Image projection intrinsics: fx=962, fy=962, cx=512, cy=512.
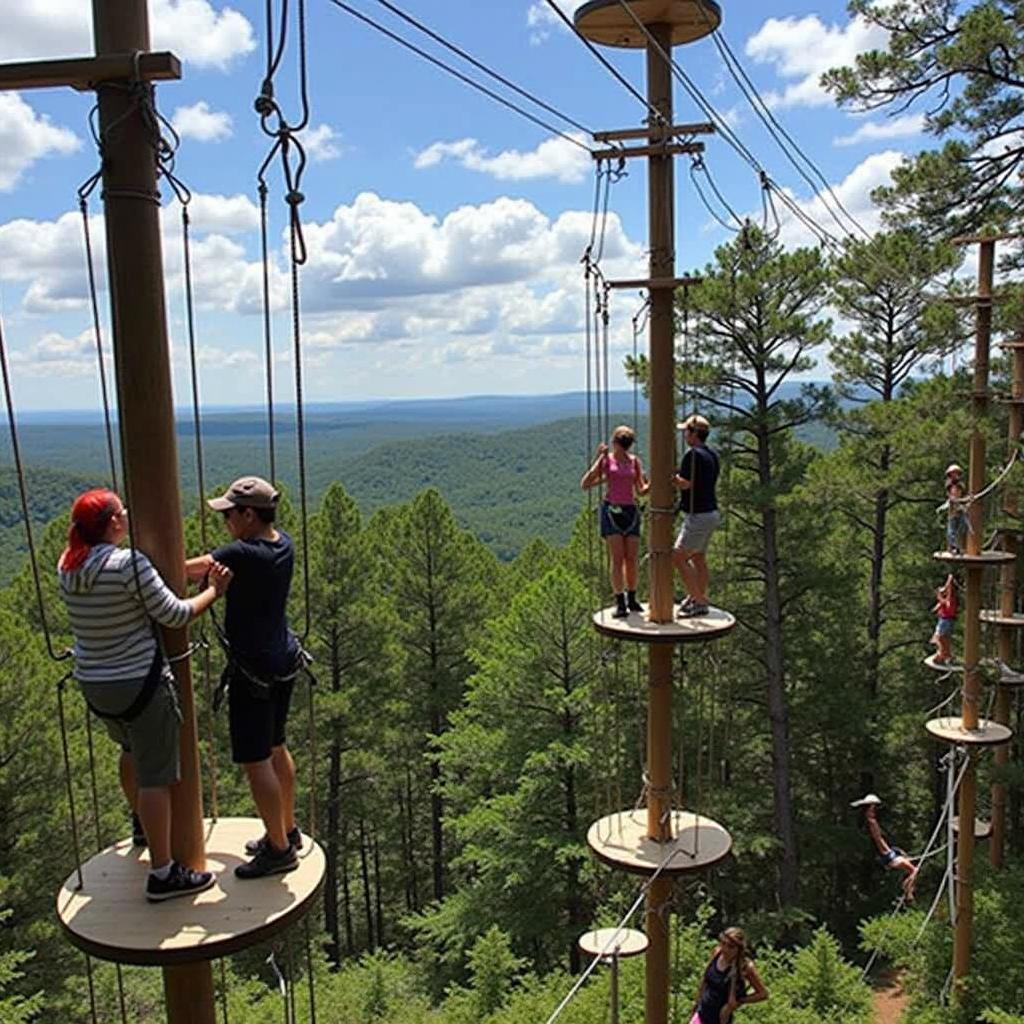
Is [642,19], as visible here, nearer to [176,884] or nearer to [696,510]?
[696,510]

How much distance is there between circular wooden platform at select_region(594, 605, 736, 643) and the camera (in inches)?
186

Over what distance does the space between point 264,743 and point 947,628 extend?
8941mm

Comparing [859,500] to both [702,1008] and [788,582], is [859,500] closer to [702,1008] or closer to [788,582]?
[788,582]

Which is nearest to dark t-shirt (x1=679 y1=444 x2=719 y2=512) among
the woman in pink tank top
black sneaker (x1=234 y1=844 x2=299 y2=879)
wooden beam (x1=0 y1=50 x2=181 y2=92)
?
the woman in pink tank top

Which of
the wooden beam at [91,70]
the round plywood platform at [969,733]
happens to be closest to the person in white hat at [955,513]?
the round plywood platform at [969,733]

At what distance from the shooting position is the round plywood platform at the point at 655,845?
4.75 metres

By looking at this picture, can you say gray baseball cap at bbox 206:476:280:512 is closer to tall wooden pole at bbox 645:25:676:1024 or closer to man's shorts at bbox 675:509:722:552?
tall wooden pole at bbox 645:25:676:1024

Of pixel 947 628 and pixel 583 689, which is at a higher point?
pixel 947 628

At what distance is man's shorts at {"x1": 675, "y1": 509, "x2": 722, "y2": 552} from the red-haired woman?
362 cm

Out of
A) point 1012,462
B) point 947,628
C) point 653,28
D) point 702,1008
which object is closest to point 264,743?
point 653,28

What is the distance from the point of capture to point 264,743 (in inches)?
110

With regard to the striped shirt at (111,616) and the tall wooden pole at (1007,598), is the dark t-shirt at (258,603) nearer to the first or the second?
the striped shirt at (111,616)

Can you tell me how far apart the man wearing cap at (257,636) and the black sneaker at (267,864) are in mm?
66

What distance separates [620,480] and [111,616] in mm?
3547
